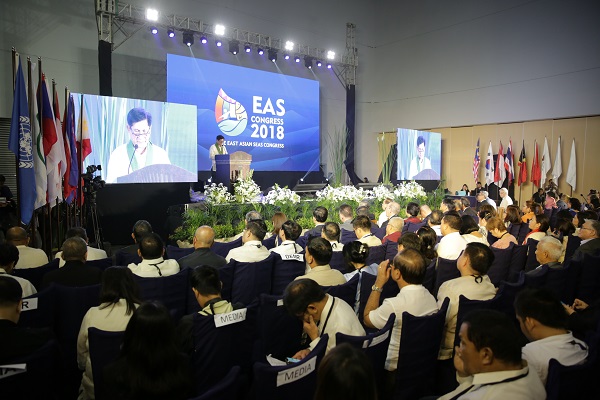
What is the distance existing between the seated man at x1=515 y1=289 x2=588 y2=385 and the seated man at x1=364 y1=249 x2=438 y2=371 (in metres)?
0.56

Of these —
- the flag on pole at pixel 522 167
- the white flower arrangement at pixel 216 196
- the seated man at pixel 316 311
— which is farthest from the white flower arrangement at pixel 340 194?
the flag on pole at pixel 522 167

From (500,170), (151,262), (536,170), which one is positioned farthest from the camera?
(500,170)

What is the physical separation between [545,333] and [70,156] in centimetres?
585

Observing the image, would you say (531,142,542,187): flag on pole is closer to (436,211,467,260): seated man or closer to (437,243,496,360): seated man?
(436,211,467,260): seated man

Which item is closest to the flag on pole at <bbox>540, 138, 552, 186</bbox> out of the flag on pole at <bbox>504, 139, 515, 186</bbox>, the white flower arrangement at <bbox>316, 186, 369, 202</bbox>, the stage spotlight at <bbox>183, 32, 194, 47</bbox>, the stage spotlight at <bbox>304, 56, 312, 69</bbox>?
the flag on pole at <bbox>504, 139, 515, 186</bbox>

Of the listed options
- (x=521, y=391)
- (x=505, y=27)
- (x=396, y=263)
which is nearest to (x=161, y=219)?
(x=396, y=263)

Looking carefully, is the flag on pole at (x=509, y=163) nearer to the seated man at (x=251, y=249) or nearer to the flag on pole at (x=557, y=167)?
the flag on pole at (x=557, y=167)

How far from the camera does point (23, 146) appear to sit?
179 inches

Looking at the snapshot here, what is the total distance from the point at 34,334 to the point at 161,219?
5.49m

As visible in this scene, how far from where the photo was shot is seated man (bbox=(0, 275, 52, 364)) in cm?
188

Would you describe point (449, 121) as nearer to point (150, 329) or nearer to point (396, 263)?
point (396, 263)

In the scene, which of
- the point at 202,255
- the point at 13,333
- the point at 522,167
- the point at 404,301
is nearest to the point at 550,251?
the point at 404,301

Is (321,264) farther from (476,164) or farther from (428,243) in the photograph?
(476,164)

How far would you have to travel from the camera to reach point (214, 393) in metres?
1.37
